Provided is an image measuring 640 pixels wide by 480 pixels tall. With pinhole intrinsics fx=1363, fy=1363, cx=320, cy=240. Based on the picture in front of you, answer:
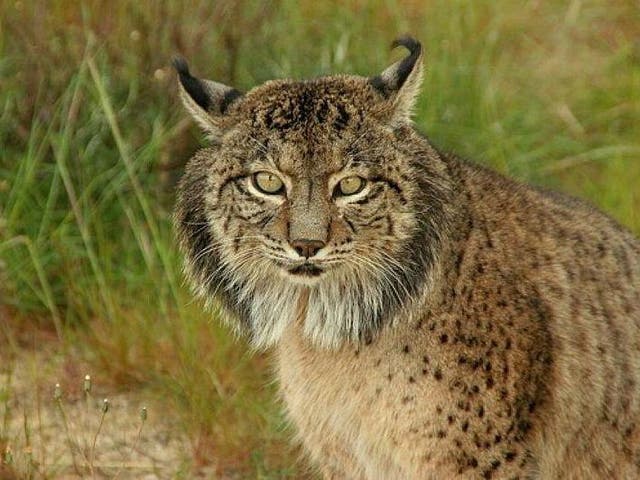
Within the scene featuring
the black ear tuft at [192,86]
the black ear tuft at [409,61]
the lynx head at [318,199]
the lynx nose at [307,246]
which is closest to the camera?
the lynx nose at [307,246]

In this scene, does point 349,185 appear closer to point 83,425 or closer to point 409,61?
point 409,61

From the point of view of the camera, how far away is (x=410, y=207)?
5.12m

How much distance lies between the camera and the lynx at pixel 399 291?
16.4ft

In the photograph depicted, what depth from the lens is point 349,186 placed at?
496cm

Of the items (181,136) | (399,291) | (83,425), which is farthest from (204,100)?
(181,136)

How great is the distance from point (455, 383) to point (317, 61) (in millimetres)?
3779

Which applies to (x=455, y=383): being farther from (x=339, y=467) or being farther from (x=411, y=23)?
(x=411, y=23)

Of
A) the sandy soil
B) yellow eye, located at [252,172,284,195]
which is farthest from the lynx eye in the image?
the sandy soil

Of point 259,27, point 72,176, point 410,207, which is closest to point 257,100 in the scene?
point 410,207

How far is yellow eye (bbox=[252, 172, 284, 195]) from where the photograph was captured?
196 inches

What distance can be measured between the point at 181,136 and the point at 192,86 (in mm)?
2800

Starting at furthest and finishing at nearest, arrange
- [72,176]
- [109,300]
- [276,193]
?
[72,176] → [109,300] → [276,193]

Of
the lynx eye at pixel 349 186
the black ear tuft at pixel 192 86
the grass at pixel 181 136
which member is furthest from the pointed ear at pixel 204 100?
the grass at pixel 181 136

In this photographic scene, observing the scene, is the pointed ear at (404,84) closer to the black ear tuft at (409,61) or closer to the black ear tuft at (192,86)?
the black ear tuft at (409,61)
